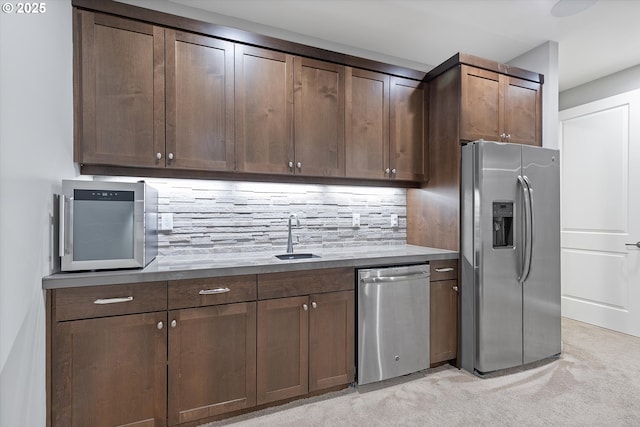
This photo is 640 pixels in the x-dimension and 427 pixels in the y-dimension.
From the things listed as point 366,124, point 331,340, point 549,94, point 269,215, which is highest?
point 549,94

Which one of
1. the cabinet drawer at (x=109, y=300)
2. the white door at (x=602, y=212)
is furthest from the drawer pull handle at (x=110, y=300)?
the white door at (x=602, y=212)

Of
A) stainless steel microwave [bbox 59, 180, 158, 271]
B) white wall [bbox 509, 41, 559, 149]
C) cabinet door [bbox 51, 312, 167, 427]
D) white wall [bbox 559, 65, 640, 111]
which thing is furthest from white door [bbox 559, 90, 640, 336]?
stainless steel microwave [bbox 59, 180, 158, 271]

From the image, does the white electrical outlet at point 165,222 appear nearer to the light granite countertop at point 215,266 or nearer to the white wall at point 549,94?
the light granite countertop at point 215,266

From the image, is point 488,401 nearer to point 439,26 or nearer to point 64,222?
point 64,222

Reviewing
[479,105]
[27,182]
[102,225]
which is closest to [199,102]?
[102,225]

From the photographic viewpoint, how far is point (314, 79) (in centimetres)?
253

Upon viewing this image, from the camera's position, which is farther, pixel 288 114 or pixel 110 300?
pixel 288 114

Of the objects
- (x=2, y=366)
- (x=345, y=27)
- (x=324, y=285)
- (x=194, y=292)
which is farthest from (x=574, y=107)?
(x=2, y=366)

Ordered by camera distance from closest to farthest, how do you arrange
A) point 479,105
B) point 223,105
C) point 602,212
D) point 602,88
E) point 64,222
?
point 64,222, point 223,105, point 479,105, point 602,212, point 602,88

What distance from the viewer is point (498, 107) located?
2.80m

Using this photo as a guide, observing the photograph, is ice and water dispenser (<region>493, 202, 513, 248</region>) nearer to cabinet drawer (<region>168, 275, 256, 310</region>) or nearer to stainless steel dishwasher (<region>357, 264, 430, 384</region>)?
stainless steel dishwasher (<region>357, 264, 430, 384</region>)

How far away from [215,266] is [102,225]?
64 centimetres

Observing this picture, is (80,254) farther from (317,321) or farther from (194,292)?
(317,321)

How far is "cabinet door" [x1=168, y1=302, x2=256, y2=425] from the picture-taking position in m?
1.84
